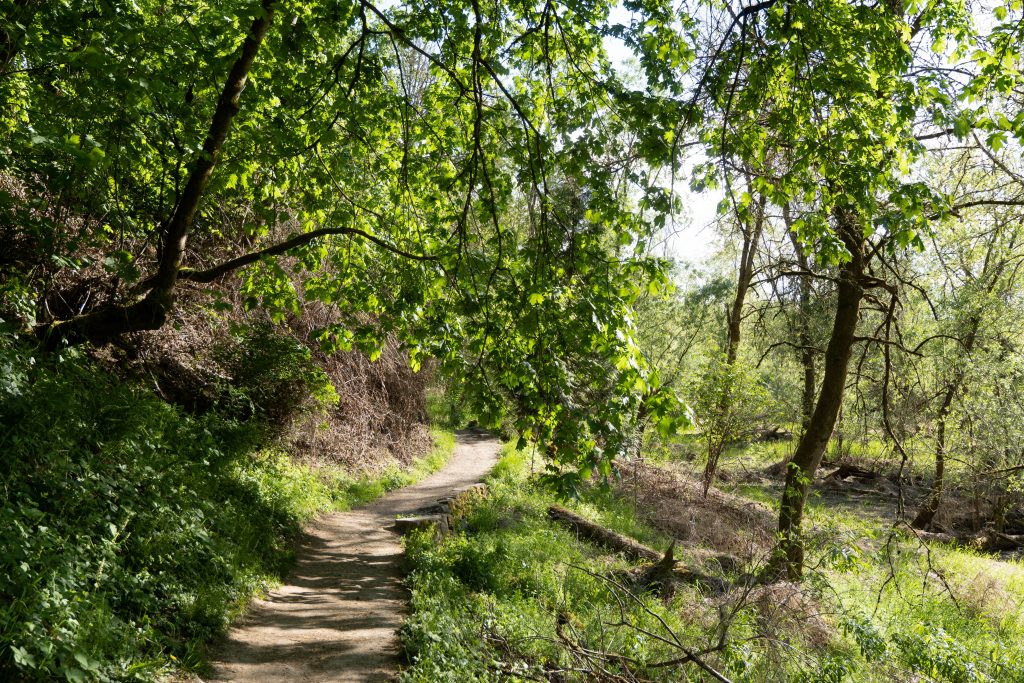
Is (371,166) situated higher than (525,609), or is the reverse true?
(371,166)

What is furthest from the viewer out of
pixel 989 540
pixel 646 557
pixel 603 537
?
pixel 989 540

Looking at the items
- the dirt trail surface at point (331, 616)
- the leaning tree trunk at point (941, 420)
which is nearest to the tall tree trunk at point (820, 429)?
the dirt trail surface at point (331, 616)

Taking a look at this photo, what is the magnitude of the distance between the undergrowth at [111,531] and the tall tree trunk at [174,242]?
41cm

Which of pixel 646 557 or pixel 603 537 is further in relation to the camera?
pixel 603 537

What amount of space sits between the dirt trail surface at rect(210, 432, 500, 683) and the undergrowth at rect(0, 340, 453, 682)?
30cm

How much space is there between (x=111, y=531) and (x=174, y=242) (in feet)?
9.76

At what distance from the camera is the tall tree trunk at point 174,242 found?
6.21 m

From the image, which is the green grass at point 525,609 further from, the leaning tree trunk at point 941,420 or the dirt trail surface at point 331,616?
the leaning tree trunk at point 941,420

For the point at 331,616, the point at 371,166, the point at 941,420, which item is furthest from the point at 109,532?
the point at 941,420

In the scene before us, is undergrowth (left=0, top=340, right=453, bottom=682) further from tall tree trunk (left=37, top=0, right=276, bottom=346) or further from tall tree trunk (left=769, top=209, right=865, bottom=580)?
tall tree trunk (left=769, top=209, right=865, bottom=580)

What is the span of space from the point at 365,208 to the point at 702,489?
1380 centimetres

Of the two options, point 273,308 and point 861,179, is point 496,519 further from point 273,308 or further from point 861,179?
point 861,179

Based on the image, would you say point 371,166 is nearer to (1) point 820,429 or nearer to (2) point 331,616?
(2) point 331,616

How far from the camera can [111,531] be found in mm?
5395
